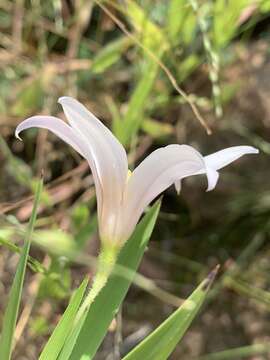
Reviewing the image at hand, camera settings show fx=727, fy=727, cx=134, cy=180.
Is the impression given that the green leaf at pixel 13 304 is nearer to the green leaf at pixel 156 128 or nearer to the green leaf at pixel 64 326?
the green leaf at pixel 64 326

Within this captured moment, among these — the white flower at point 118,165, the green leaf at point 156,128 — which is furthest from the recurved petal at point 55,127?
the green leaf at point 156,128

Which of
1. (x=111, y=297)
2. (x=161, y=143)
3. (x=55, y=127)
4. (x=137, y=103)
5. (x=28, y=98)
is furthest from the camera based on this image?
(x=161, y=143)

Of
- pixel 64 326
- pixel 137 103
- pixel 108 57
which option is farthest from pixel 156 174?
pixel 108 57

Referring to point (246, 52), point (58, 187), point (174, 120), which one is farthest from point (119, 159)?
point (246, 52)

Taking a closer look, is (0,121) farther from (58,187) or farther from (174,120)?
(174,120)

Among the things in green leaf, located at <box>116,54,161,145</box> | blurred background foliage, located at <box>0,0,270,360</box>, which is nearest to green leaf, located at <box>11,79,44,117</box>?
blurred background foliage, located at <box>0,0,270,360</box>

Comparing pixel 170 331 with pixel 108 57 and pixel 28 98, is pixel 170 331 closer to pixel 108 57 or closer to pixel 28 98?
pixel 108 57
